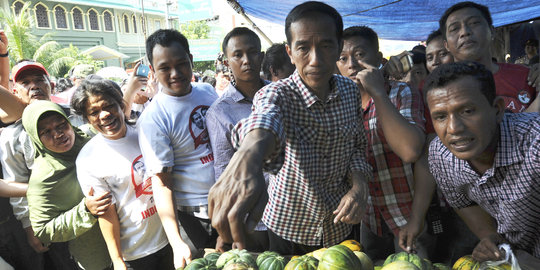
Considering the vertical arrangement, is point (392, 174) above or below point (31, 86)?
below

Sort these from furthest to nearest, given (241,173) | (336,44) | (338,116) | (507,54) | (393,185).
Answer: (507,54)
(393,185)
(338,116)
(336,44)
(241,173)

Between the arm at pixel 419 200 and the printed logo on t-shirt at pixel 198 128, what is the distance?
1.33 m

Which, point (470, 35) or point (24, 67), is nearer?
point (470, 35)

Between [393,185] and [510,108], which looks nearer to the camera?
[393,185]

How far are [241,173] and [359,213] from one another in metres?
0.83

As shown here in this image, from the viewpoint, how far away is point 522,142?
4.91 ft

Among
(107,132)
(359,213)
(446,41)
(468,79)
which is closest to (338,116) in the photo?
(359,213)

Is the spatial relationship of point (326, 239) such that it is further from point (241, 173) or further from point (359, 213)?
point (241, 173)

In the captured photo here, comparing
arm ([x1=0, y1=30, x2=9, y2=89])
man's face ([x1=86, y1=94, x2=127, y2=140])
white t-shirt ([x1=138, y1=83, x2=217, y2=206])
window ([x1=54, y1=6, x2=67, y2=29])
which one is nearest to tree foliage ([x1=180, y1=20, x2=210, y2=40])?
window ([x1=54, y1=6, x2=67, y2=29])

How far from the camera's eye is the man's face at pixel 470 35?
7.29 ft

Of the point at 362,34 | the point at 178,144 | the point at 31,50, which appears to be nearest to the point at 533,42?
the point at 362,34

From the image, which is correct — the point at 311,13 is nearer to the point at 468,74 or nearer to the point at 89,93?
the point at 468,74

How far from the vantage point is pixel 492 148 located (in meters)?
1.55

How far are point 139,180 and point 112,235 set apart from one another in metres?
0.40
